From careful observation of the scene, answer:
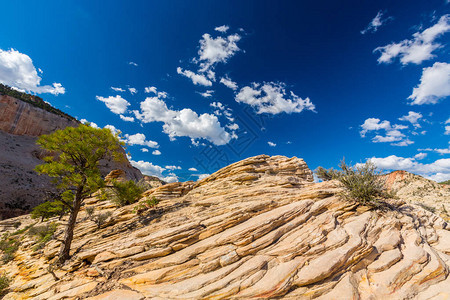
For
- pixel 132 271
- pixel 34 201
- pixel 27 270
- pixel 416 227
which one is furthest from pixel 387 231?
pixel 34 201

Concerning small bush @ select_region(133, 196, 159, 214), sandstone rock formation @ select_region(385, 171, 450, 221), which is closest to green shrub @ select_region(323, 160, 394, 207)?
small bush @ select_region(133, 196, 159, 214)

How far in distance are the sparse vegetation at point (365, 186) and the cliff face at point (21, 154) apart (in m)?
40.6

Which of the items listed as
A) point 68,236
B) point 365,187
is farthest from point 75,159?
point 365,187

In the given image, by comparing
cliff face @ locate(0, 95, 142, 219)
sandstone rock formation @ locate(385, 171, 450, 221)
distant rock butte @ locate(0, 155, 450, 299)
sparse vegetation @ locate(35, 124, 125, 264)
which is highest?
cliff face @ locate(0, 95, 142, 219)

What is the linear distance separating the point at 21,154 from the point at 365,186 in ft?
→ 303

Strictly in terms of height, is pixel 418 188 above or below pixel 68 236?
above

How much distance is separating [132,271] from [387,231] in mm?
11300

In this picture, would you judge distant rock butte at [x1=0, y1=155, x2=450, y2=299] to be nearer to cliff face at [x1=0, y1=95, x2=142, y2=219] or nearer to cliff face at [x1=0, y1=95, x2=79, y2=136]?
cliff face at [x1=0, y1=95, x2=142, y2=219]

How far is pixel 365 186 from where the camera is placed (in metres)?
10.0

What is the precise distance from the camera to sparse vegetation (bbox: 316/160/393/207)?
9914 mm

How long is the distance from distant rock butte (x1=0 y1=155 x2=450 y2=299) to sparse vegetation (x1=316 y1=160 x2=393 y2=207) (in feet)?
1.79

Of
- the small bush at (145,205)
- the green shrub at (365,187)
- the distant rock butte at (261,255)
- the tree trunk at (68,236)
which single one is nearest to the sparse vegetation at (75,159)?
the tree trunk at (68,236)

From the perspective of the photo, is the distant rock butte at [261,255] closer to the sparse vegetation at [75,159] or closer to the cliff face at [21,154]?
the sparse vegetation at [75,159]

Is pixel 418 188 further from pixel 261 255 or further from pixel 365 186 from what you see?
pixel 261 255
